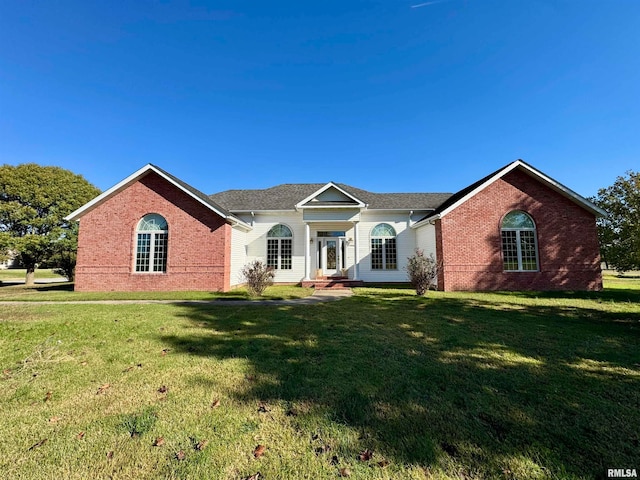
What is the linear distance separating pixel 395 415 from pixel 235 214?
56.4 ft

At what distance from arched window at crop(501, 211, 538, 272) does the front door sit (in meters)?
9.02

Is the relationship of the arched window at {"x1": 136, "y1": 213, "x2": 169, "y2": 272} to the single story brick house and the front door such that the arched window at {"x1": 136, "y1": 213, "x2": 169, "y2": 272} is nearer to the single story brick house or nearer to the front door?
the single story brick house

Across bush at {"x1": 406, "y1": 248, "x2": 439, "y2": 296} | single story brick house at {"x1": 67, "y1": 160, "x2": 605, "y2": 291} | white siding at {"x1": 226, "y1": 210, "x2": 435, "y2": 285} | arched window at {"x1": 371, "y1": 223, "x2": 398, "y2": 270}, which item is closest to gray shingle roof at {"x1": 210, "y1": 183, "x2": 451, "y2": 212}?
white siding at {"x1": 226, "y1": 210, "x2": 435, "y2": 285}

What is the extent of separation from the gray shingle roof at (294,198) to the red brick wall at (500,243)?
4.20 metres

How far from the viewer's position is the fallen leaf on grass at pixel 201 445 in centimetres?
261

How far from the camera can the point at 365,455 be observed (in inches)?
98.5

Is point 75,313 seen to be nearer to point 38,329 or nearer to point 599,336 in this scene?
point 38,329

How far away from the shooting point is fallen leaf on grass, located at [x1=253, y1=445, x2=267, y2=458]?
Answer: 2519 millimetres

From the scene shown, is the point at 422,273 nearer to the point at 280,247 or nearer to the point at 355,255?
the point at 355,255

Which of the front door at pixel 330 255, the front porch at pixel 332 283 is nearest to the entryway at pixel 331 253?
the front door at pixel 330 255

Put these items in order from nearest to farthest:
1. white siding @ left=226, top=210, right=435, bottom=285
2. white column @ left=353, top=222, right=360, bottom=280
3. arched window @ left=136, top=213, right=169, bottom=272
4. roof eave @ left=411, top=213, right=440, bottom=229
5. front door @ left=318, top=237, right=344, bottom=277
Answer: roof eave @ left=411, top=213, right=440, bottom=229, arched window @ left=136, top=213, right=169, bottom=272, white column @ left=353, top=222, right=360, bottom=280, white siding @ left=226, top=210, right=435, bottom=285, front door @ left=318, top=237, right=344, bottom=277

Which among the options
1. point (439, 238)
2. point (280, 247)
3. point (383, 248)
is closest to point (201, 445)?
point (439, 238)

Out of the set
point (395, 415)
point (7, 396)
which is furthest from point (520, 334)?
point (7, 396)

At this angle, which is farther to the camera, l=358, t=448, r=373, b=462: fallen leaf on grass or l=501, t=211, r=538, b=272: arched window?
l=501, t=211, r=538, b=272: arched window
